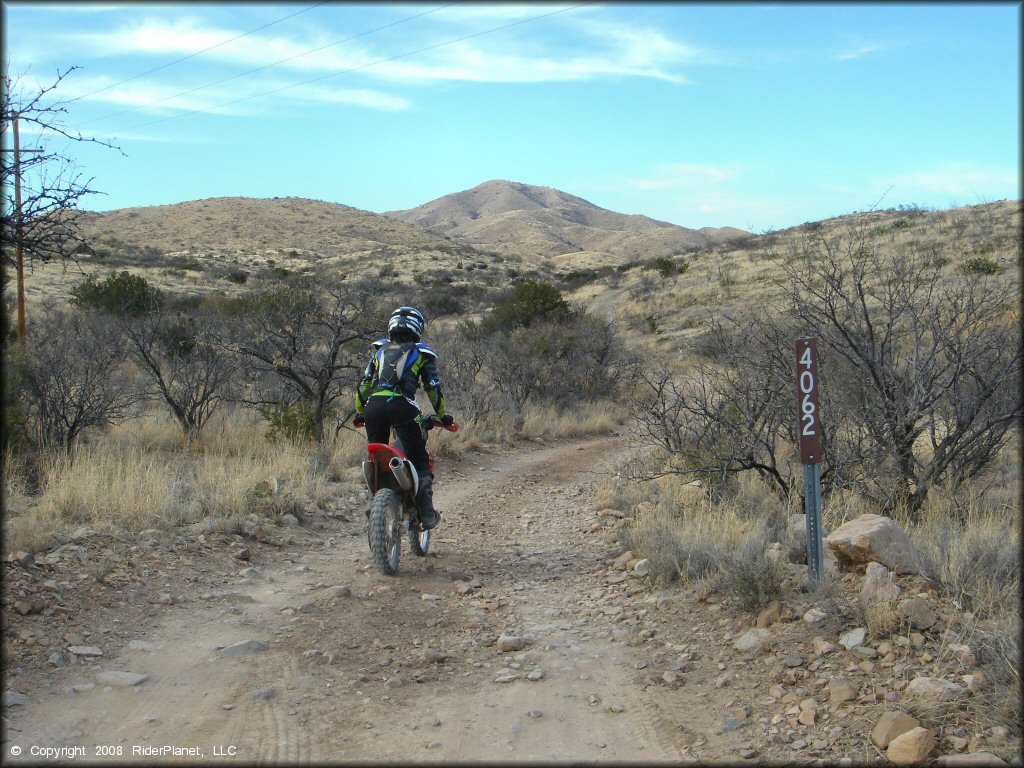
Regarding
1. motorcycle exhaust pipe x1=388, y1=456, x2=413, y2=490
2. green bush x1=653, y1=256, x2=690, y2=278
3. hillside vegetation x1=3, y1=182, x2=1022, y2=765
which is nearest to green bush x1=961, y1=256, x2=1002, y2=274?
hillside vegetation x1=3, y1=182, x2=1022, y2=765

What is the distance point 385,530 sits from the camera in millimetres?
5965

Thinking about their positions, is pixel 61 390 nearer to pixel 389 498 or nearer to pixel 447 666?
pixel 389 498

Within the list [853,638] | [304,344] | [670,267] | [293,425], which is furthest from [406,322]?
[670,267]

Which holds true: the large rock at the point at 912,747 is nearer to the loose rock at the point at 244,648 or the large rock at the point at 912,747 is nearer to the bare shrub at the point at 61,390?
the loose rock at the point at 244,648

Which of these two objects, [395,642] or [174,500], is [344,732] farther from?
[174,500]

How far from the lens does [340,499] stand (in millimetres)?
8852

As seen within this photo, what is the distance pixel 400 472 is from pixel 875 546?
3.36 meters

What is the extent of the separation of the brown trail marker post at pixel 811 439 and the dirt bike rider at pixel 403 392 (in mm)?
2682

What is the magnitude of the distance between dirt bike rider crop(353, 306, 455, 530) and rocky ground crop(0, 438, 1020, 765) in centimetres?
90

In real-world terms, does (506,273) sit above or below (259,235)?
below

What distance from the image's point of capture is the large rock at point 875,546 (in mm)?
4910

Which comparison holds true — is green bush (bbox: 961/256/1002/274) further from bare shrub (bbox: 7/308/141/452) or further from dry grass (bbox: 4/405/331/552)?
bare shrub (bbox: 7/308/141/452)

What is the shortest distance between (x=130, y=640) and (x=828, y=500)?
18.2 feet

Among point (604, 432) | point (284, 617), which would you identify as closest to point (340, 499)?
point (284, 617)
